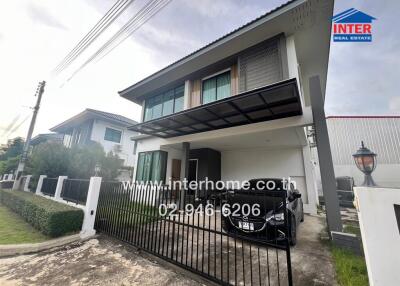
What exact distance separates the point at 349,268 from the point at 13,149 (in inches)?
1277

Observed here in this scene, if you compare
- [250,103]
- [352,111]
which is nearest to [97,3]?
[250,103]

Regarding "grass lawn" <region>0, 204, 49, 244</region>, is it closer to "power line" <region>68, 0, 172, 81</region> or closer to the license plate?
the license plate

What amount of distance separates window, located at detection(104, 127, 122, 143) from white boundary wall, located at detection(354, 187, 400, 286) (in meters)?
16.6

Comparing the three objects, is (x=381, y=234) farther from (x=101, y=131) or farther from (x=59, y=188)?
(x=101, y=131)

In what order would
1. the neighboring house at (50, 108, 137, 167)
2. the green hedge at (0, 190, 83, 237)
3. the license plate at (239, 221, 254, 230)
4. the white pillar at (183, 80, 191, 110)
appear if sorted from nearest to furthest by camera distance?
the license plate at (239, 221, 254, 230) → the green hedge at (0, 190, 83, 237) → the white pillar at (183, 80, 191, 110) → the neighboring house at (50, 108, 137, 167)

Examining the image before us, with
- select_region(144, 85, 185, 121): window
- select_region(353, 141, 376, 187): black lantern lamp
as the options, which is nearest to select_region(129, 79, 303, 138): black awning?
select_region(144, 85, 185, 121): window

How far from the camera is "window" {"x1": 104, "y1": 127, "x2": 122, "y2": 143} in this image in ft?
49.9

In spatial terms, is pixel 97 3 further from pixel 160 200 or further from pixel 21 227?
pixel 21 227

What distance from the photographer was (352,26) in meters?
5.89

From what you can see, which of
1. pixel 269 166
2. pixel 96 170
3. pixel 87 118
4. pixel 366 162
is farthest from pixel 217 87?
pixel 87 118

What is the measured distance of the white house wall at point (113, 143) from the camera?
569 inches

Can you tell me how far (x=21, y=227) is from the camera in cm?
538

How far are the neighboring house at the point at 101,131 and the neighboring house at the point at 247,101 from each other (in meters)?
4.95

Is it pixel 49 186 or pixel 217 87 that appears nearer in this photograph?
pixel 49 186
